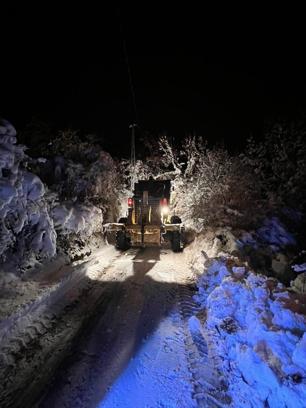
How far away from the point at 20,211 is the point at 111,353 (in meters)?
4.42

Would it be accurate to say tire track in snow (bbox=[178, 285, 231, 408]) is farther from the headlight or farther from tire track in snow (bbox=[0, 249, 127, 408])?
the headlight

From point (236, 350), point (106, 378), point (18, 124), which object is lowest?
point (106, 378)

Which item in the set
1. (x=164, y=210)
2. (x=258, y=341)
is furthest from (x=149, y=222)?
(x=258, y=341)

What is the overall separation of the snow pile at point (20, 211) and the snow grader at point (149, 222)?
15.3 feet

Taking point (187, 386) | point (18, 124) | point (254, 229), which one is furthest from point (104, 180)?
point (187, 386)

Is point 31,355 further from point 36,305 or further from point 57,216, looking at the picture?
point 57,216

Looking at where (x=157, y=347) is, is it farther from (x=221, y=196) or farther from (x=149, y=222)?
(x=221, y=196)

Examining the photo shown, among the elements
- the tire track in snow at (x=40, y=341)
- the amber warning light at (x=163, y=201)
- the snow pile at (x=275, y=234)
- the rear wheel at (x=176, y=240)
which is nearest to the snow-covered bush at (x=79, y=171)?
the amber warning light at (x=163, y=201)

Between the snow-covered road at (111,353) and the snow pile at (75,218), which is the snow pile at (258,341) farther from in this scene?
the snow pile at (75,218)

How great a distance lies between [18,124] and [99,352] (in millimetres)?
14703

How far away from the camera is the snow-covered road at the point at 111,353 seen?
371 cm

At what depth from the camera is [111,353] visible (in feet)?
15.3

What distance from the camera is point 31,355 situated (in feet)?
15.0

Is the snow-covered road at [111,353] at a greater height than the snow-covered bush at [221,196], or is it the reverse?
the snow-covered bush at [221,196]
